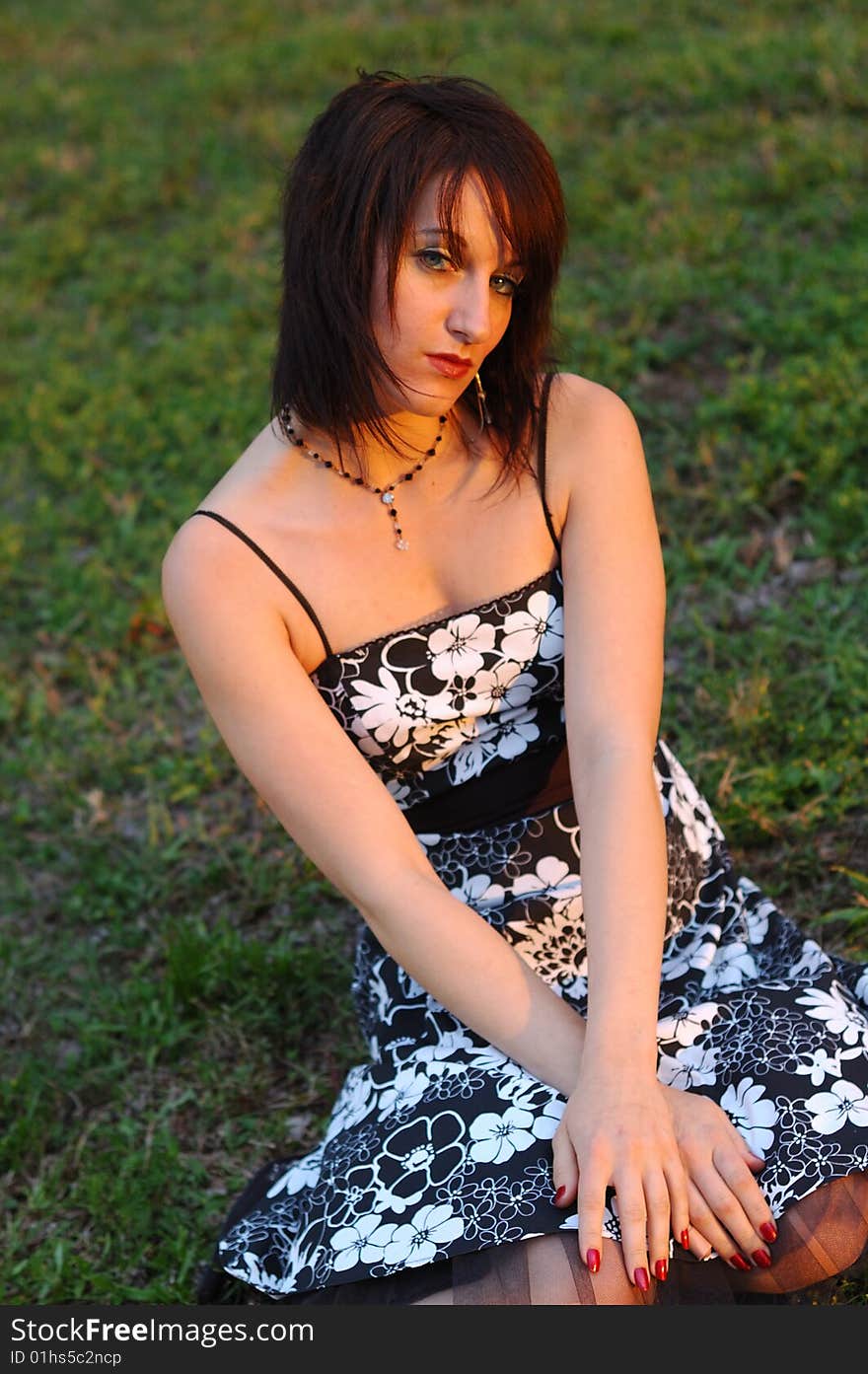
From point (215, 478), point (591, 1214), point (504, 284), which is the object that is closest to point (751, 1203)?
point (591, 1214)

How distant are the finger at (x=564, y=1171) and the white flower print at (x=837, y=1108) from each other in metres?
0.36

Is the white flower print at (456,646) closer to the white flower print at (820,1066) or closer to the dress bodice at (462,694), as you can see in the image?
the dress bodice at (462,694)

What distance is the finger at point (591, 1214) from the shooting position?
209 cm

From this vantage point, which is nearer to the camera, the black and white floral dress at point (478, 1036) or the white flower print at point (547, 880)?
the black and white floral dress at point (478, 1036)

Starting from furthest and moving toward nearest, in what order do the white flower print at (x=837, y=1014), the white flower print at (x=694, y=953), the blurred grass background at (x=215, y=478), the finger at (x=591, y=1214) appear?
1. the blurred grass background at (x=215, y=478)
2. the white flower print at (x=694, y=953)
3. the white flower print at (x=837, y=1014)
4. the finger at (x=591, y=1214)

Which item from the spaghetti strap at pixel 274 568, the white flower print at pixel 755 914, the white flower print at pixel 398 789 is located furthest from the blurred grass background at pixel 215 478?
the spaghetti strap at pixel 274 568

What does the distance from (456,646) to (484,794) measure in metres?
0.30

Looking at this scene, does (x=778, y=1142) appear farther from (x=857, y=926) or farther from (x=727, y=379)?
(x=727, y=379)

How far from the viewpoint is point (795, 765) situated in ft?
11.8

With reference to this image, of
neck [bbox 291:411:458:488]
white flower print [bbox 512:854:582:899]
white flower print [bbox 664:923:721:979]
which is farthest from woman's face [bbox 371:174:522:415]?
white flower print [bbox 664:923:721:979]

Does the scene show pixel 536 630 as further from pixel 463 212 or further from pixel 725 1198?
pixel 725 1198

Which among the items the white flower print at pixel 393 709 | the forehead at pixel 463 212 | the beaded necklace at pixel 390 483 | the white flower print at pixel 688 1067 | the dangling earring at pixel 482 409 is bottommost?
the white flower print at pixel 688 1067

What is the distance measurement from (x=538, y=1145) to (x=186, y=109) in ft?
21.6

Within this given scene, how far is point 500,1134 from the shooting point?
2.26m
